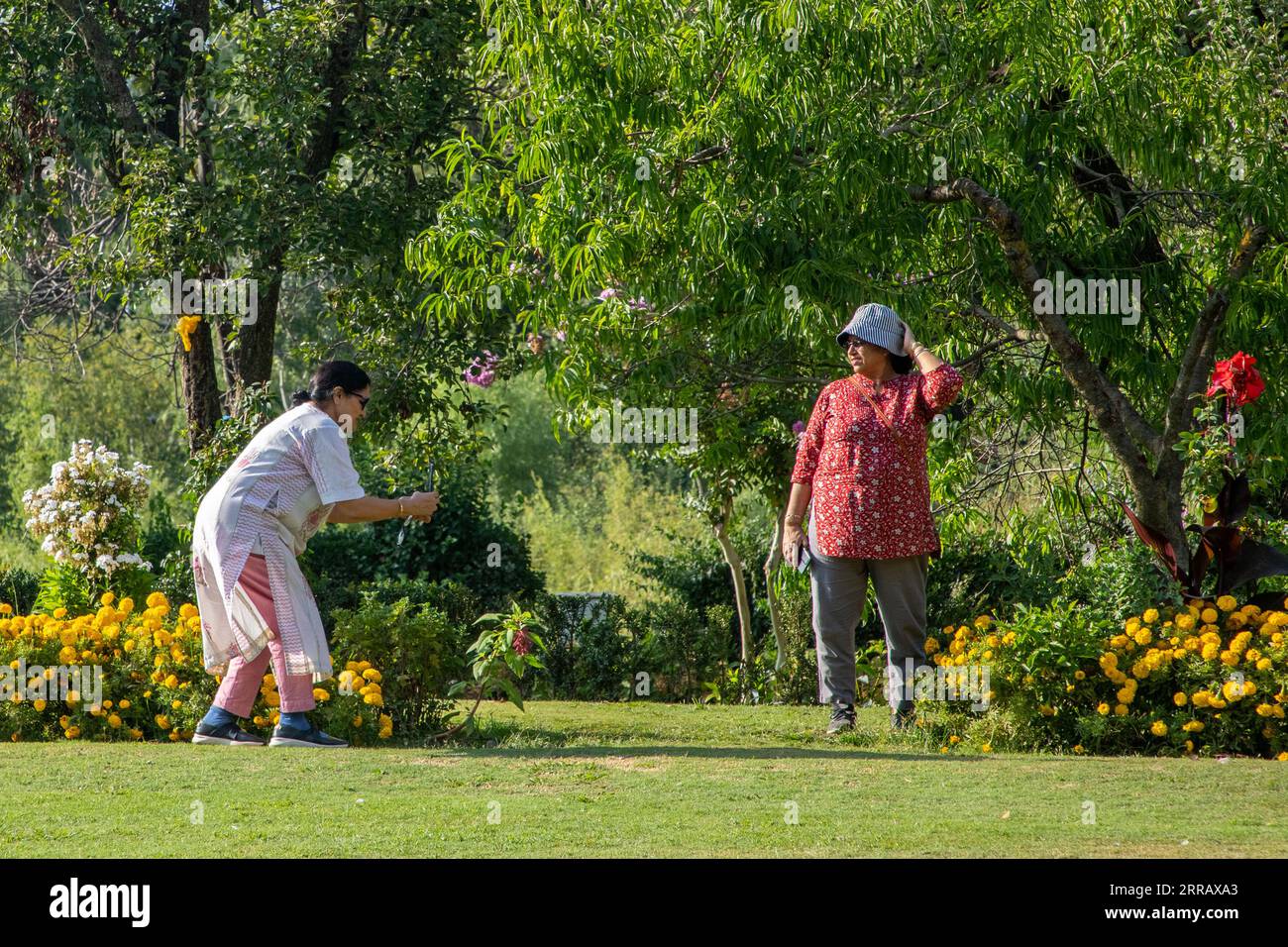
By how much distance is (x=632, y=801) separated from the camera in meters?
5.20

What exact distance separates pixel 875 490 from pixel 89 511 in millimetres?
5665

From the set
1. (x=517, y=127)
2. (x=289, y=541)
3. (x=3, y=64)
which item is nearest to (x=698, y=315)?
(x=517, y=127)

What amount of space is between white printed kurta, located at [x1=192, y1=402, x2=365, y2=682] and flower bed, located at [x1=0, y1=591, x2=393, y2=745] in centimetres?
54

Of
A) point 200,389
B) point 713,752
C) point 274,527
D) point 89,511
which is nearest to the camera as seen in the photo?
point 274,527

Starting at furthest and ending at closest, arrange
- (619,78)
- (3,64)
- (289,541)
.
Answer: (3,64) → (619,78) → (289,541)

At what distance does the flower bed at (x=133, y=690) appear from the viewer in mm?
6918

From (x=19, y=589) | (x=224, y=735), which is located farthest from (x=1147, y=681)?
(x=19, y=589)

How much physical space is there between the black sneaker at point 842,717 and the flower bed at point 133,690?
2112 millimetres

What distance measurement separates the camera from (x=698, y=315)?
7.21m

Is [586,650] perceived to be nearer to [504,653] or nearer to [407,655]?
[407,655]

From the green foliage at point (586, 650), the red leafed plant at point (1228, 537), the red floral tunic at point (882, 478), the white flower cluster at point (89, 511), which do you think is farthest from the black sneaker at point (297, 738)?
the green foliage at point (586, 650)

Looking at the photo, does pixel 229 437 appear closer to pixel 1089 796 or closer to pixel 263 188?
pixel 263 188

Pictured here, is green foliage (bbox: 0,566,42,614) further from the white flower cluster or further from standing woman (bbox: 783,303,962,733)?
standing woman (bbox: 783,303,962,733)
